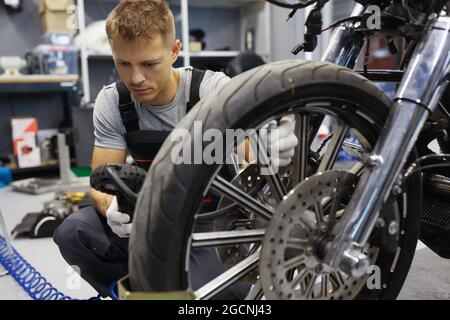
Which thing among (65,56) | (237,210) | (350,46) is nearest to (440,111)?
(350,46)

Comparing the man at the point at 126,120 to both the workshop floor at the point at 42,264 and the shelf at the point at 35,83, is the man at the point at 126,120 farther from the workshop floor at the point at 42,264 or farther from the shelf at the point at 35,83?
the shelf at the point at 35,83

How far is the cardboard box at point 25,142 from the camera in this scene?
3131 millimetres

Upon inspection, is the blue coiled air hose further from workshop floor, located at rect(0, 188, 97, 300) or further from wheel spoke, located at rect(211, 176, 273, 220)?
wheel spoke, located at rect(211, 176, 273, 220)

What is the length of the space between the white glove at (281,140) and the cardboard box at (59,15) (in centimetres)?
294

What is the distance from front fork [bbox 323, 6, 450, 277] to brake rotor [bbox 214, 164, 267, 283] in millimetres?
197

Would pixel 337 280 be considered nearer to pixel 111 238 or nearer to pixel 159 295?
pixel 159 295

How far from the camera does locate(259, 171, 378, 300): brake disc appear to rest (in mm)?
626

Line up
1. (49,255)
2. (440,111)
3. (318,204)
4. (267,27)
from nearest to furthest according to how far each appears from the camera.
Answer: (318,204) < (440,111) < (49,255) < (267,27)

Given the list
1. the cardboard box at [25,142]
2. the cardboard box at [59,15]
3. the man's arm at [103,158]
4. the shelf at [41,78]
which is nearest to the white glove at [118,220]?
the man's arm at [103,158]

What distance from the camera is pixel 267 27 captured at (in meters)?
3.71

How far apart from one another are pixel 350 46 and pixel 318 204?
418mm

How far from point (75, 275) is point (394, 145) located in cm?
123

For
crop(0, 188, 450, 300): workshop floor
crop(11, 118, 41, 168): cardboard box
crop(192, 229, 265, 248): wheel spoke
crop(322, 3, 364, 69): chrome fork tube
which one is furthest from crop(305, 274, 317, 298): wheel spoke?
crop(11, 118, 41, 168): cardboard box

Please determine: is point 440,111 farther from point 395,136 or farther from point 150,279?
point 150,279
